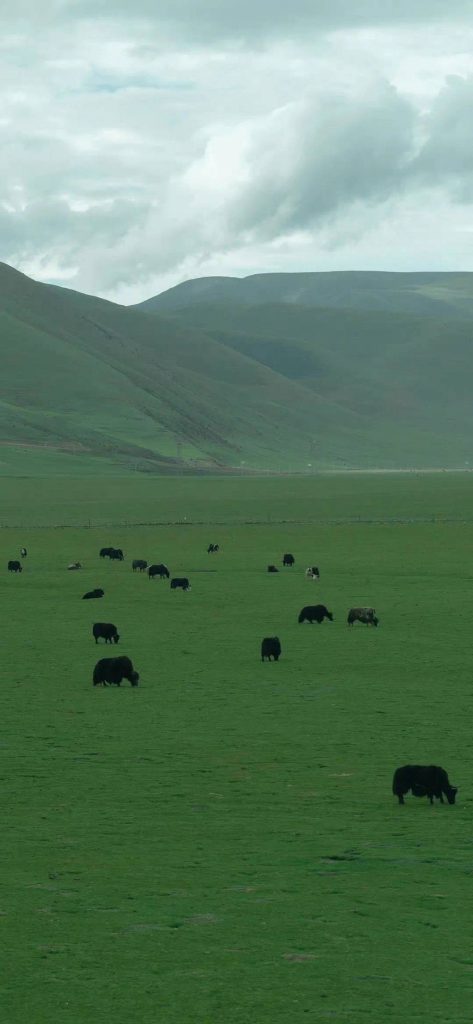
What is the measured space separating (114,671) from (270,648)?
4.55 meters

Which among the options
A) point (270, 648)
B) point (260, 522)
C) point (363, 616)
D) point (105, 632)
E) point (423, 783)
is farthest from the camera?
point (260, 522)

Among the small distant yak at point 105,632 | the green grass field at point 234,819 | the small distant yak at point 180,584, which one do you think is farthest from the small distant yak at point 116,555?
the small distant yak at point 105,632

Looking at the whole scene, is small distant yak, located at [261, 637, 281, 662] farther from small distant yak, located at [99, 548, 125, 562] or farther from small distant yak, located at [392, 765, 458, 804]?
small distant yak, located at [99, 548, 125, 562]

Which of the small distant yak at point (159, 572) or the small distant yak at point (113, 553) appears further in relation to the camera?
the small distant yak at point (113, 553)

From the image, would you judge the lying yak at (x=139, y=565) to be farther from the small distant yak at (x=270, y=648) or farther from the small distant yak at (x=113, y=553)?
the small distant yak at (x=270, y=648)

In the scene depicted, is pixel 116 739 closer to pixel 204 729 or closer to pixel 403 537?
pixel 204 729

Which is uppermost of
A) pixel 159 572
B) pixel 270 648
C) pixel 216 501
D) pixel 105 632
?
pixel 216 501

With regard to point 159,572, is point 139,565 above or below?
above

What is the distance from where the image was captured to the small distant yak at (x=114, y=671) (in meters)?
30.1

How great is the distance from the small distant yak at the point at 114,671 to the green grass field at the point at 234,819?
1.52 feet

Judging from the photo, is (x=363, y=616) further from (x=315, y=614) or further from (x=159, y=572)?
(x=159, y=572)

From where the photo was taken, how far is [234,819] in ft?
61.4

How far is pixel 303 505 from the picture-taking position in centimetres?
11669

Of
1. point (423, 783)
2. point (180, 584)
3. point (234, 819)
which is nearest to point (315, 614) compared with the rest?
point (180, 584)
